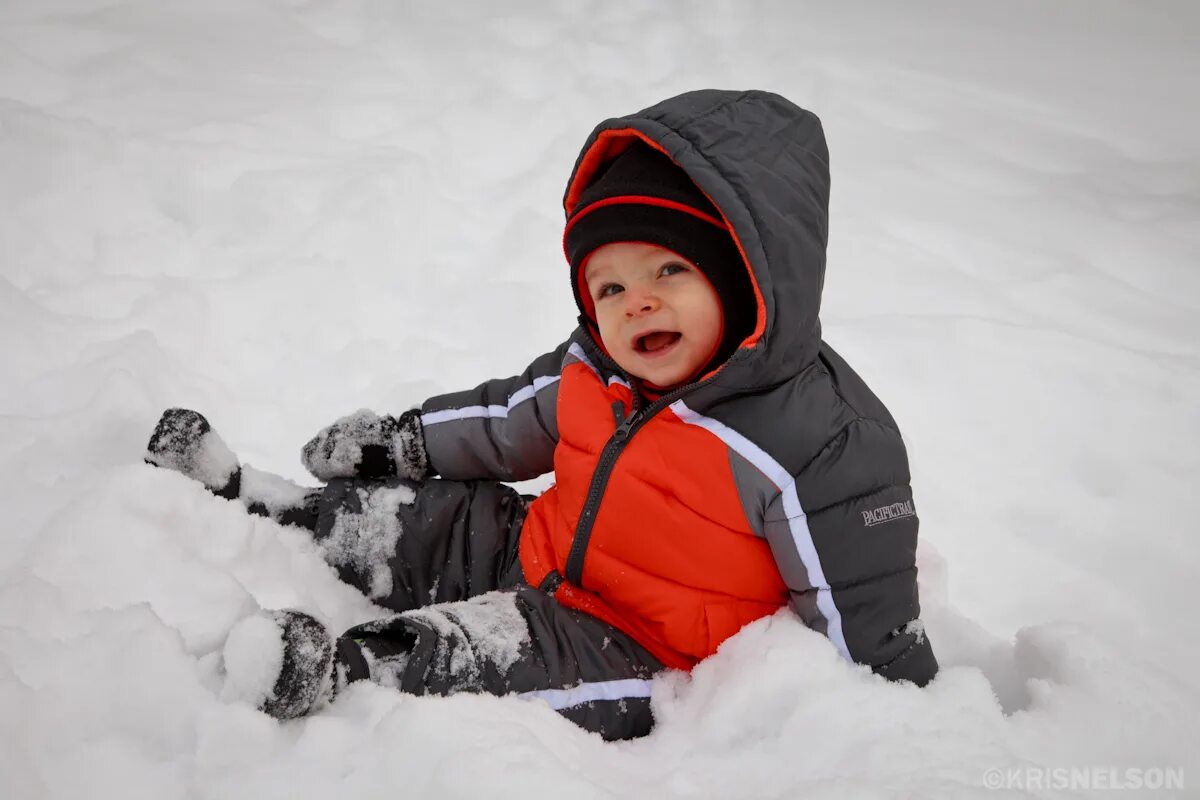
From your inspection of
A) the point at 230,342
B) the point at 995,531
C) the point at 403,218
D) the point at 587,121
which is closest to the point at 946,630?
the point at 995,531

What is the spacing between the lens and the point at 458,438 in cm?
151

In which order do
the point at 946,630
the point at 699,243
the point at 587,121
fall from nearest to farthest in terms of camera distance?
the point at 699,243 < the point at 946,630 < the point at 587,121

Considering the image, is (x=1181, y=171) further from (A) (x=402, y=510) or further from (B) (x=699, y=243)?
(A) (x=402, y=510)

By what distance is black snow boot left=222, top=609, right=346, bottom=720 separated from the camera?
90cm

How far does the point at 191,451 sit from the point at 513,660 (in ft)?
2.18

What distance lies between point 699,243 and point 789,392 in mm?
252

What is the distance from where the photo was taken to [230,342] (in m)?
1.82

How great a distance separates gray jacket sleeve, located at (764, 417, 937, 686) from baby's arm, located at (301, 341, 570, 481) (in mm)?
495

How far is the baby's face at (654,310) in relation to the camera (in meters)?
1.16

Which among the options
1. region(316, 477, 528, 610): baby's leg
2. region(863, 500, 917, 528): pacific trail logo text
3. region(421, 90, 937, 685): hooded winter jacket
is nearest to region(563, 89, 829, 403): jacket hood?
region(421, 90, 937, 685): hooded winter jacket

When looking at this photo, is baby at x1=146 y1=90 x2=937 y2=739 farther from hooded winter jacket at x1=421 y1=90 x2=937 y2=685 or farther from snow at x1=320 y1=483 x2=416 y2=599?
snow at x1=320 y1=483 x2=416 y2=599

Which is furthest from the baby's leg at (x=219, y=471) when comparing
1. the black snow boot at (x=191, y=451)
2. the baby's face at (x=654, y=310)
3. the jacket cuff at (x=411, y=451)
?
the baby's face at (x=654, y=310)

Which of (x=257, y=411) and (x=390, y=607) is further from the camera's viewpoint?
(x=257, y=411)

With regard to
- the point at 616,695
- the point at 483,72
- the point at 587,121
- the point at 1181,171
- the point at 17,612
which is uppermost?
the point at 483,72
